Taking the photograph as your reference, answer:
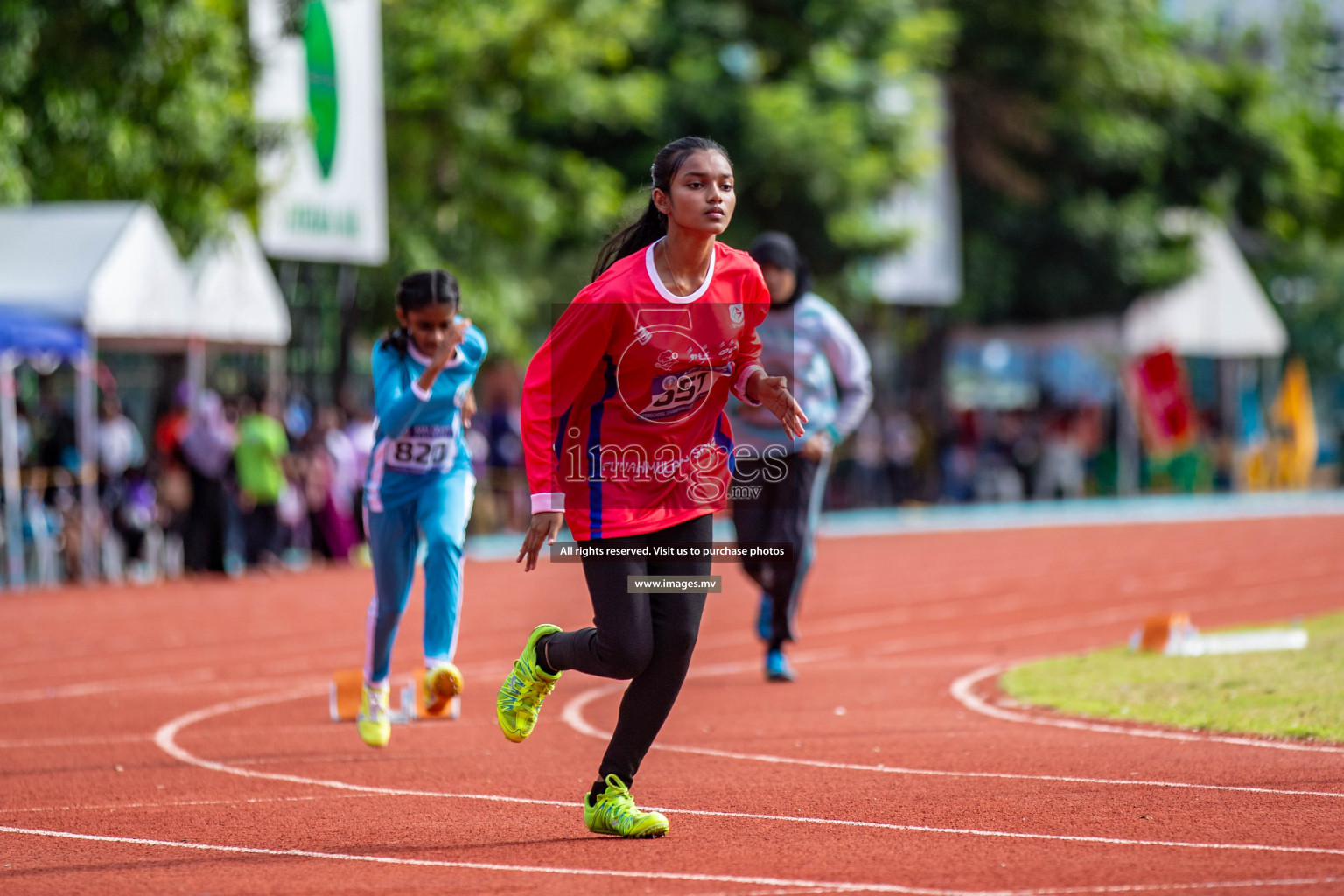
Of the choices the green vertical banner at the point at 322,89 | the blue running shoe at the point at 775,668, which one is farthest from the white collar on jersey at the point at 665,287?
the green vertical banner at the point at 322,89

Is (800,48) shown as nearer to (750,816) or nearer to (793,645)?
(793,645)

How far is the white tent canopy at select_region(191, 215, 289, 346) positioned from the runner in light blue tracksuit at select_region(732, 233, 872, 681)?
1087 cm

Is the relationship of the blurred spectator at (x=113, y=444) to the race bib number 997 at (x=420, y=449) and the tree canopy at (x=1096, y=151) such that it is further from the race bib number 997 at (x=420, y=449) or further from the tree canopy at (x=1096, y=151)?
the tree canopy at (x=1096, y=151)

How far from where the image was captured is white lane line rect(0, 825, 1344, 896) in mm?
4719

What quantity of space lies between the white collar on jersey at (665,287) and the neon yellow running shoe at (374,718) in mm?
2927

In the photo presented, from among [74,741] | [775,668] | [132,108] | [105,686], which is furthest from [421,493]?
[132,108]

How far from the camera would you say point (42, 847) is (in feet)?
19.6

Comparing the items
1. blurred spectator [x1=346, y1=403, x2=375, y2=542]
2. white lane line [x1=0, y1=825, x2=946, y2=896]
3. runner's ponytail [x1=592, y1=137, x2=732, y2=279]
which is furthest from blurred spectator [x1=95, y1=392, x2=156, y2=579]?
runner's ponytail [x1=592, y1=137, x2=732, y2=279]

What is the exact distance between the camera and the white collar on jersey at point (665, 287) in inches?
219

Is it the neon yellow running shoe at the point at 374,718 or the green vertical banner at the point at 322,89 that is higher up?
the green vertical banner at the point at 322,89

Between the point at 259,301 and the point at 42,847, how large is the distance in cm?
1488

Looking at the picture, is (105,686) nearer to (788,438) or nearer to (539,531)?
(788,438)

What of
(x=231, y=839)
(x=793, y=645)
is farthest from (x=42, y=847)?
(x=793, y=645)

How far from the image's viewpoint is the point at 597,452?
5676 millimetres
